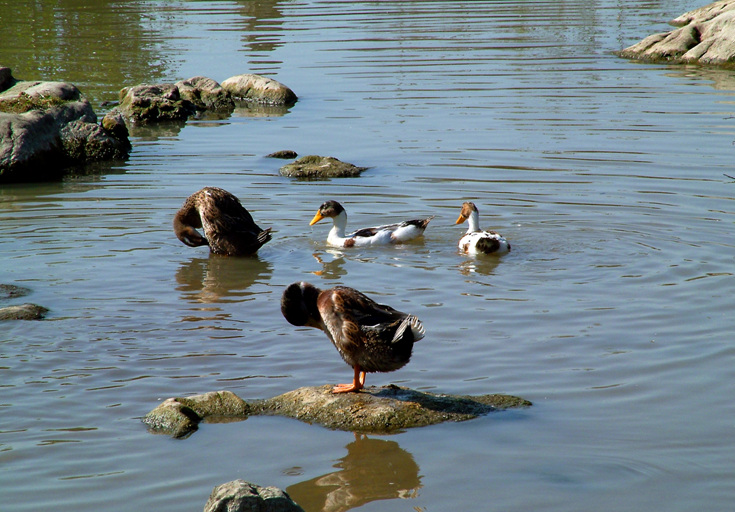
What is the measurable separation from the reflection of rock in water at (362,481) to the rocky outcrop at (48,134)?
1123 cm

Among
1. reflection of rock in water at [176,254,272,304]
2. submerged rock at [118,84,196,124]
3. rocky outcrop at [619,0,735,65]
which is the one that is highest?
rocky outcrop at [619,0,735,65]

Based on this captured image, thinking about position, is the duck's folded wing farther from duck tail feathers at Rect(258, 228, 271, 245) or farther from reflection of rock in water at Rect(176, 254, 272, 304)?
duck tail feathers at Rect(258, 228, 271, 245)

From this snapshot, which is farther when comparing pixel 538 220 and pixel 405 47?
pixel 405 47

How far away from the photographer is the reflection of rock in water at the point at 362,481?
491 cm

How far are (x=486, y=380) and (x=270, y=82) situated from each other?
634 inches

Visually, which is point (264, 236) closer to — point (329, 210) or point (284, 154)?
point (329, 210)

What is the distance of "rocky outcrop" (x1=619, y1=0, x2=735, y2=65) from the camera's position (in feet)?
78.4

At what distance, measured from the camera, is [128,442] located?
561 centimetres

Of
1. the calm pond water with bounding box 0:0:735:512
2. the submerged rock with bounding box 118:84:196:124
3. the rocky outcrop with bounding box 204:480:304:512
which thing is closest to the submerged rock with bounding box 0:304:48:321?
the calm pond water with bounding box 0:0:735:512

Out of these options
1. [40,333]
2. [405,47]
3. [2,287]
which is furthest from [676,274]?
[405,47]

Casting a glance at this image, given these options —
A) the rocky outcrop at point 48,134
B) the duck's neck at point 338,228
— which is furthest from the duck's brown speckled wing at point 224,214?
the rocky outcrop at point 48,134

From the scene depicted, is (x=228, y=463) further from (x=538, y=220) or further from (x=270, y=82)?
(x=270, y=82)

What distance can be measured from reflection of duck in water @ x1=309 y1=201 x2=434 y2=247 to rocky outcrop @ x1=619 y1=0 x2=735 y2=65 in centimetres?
1616

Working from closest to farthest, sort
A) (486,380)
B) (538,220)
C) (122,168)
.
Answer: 1. (486,380)
2. (538,220)
3. (122,168)
